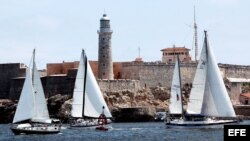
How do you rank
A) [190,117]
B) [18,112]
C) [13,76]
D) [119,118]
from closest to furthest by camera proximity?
[18,112] < [190,117] < [119,118] < [13,76]

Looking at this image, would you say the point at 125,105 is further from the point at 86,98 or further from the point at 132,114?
the point at 86,98

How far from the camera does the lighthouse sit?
77.9 m

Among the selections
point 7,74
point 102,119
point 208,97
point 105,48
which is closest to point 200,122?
point 208,97

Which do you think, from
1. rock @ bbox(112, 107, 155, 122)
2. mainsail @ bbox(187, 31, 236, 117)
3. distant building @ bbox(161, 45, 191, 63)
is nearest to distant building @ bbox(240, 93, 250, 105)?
distant building @ bbox(161, 45, 191, 63)

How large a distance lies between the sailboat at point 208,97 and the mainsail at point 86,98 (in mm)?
6183

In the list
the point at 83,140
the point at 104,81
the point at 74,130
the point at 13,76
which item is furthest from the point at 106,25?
the point at 83,140

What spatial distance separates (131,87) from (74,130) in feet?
87.0

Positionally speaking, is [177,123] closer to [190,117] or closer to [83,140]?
[190,117]

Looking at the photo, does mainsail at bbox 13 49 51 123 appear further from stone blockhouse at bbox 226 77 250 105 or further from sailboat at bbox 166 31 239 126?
stone blockhouse at bbox 226 77 250 105

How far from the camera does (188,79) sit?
83.8 meters

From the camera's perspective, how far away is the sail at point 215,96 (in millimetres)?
49781

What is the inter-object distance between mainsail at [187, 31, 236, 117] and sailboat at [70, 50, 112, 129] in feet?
22.5

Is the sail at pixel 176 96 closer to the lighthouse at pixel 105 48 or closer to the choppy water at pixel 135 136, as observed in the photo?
the choppy water at pixel 135 136

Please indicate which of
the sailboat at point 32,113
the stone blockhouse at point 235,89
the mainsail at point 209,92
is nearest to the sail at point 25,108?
the sailboat at point 32,113
